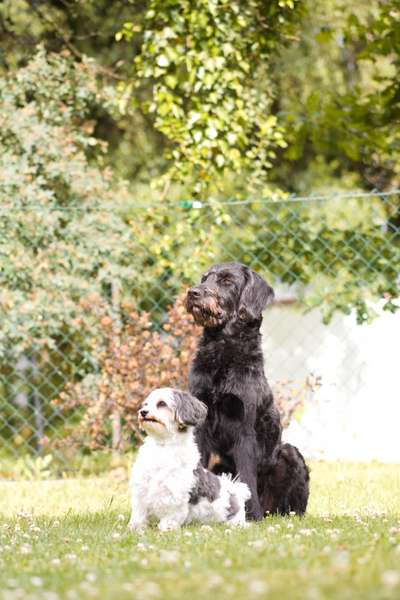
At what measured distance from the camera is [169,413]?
427 centimetres

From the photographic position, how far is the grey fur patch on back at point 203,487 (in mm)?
4266

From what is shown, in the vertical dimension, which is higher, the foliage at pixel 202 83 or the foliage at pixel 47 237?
the foliage at pixel 202 83

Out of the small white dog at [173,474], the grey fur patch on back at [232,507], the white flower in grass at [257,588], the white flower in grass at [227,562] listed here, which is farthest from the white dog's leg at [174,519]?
the white flower in grass at [257,588]

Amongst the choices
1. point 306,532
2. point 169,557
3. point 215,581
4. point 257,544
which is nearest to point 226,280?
point 306,532

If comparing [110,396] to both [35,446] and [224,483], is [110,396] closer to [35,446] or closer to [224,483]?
[35,446]

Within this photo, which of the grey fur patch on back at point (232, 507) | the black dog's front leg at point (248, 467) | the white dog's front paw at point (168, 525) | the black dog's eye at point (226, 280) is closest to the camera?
the white dog's front paw at point (168, 525)

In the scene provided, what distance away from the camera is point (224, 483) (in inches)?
176

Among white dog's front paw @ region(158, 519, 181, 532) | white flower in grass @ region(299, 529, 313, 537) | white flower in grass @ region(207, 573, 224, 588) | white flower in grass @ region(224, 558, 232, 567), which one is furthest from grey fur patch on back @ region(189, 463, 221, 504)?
white flower in grass @ region(207, 573, 224, 588)

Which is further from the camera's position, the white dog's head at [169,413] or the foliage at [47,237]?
the foliage at [47,237]

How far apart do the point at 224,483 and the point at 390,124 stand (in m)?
5.34

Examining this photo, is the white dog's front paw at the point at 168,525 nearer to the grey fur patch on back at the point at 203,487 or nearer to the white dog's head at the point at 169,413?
the grey fur patch on back at the point at 203,487

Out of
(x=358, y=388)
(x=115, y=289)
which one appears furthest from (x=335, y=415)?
(x=115, y=289)

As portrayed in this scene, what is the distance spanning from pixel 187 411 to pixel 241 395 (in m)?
0.47

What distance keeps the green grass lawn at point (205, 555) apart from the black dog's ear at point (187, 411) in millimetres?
459
